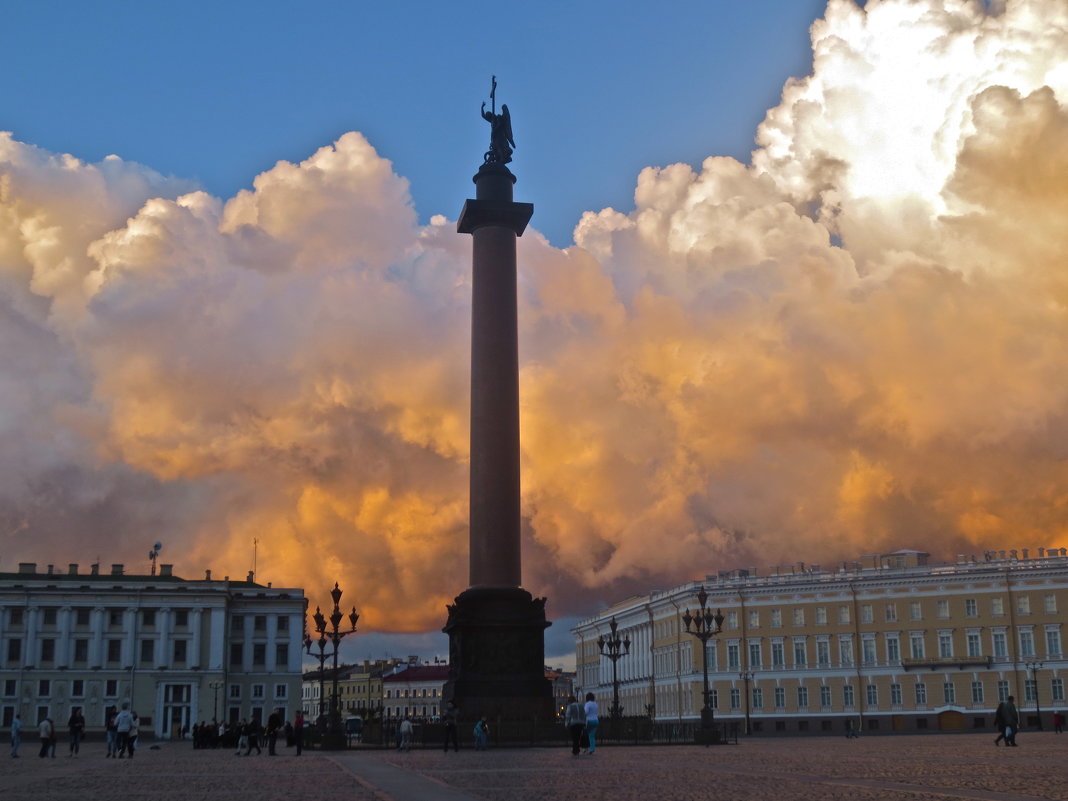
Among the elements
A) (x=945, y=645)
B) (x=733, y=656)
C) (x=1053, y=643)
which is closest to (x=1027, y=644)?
(x=1053, y=643)

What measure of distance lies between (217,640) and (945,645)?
193ft

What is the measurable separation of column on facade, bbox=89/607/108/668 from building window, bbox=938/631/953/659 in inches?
2613

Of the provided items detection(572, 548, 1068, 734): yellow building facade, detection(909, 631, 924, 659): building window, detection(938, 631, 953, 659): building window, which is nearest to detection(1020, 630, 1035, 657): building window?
detection(572, 548, 1068, 734): yellow building facade

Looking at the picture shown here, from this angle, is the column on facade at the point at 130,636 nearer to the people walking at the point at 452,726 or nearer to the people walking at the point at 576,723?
the people walking at the point at 452,726

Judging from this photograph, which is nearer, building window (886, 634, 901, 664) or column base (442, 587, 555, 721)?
column base (442, 587, 555, 721)

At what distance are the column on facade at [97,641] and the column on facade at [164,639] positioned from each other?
4.42m

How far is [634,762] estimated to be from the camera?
3041cm

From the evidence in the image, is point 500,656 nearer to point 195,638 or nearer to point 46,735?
point 46,735

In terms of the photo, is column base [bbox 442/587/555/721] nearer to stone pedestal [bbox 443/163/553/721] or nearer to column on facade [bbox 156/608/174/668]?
stone pedestal [bbox 443/163/553/721]

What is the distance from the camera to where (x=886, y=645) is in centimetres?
9956

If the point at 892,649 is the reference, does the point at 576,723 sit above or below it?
below

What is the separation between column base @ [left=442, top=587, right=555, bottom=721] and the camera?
1718 inches

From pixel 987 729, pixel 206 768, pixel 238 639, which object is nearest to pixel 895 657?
pixel 987 729

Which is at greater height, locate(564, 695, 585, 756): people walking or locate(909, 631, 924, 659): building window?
locate(909, 631, 924, 659): building window
